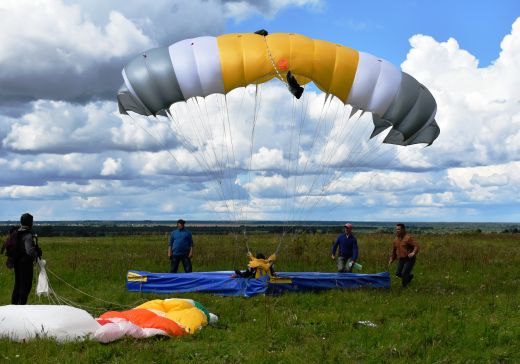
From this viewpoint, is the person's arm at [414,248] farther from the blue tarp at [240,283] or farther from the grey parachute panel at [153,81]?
the grey parachute panel at [153,81]

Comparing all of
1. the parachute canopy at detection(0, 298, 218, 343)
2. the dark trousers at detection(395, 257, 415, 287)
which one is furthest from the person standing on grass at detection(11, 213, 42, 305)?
the dark trousers at detection(395, 257, 415, 287)

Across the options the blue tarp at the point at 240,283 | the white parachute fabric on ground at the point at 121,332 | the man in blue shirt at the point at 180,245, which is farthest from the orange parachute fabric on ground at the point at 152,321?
the man in blue shirt at the point at 180,245

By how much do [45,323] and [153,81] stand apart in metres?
6.34

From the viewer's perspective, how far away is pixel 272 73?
12828mm

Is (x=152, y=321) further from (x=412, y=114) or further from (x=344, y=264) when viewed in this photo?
(x=412, y=114)

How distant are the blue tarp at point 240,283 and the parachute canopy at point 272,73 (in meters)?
3.76

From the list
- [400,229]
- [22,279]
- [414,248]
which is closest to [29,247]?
[22,279]

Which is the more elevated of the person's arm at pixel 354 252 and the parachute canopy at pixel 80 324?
the person's arm at pixel 354 252

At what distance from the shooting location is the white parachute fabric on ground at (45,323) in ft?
27.3

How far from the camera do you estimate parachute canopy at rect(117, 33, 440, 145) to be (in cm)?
1274

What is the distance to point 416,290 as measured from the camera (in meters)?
14.1

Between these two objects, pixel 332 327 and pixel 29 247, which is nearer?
pixel 332 327

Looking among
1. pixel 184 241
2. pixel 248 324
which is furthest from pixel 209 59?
pixel 248 324

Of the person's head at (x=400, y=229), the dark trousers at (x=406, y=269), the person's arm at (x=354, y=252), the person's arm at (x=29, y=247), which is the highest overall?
the person's head at (x=400, y=229)
